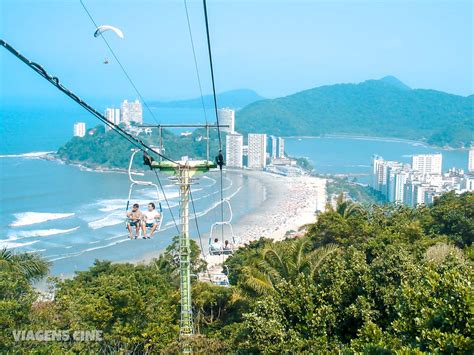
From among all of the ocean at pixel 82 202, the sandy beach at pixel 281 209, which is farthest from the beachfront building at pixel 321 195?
the ocean at pixel 82 202

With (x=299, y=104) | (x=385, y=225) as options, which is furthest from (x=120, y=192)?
(x=299, y=104)

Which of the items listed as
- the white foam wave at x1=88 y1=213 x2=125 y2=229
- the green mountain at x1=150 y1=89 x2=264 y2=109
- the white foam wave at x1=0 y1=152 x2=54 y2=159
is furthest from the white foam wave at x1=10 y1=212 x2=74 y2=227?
the green mountain at x1=150 y1=89 x2=264 y2=109

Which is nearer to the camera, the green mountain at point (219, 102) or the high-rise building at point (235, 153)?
the high-rise building at point (235, 153)

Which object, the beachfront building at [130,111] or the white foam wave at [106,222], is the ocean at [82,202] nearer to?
the white foam wave at [106,222]

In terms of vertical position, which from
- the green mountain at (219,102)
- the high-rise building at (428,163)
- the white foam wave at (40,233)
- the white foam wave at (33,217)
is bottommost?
the white foam wave at (40,233)

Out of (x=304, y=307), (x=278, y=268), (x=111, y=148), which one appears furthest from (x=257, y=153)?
(x=304, y=307)

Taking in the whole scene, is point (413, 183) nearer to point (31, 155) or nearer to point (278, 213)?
point (278, 213)

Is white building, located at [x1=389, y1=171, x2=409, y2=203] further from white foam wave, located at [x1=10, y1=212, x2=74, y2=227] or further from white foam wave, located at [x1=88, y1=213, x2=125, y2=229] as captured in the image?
white foam wave, located at [x1=10, y1=212, x2=74, y2=227]
